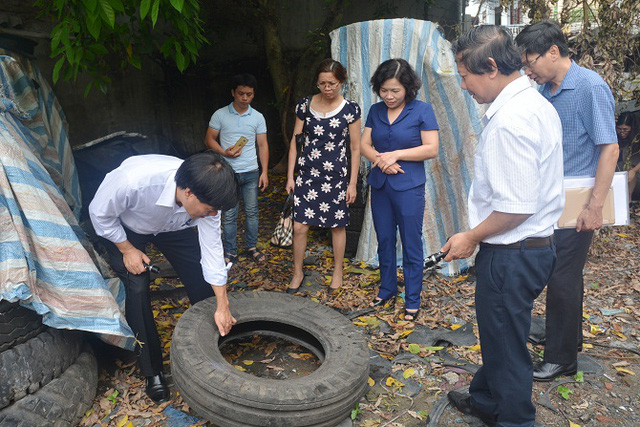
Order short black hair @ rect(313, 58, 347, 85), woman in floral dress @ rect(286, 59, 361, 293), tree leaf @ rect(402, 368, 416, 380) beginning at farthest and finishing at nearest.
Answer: woman in floral dress @ rect(286, 59, 361, 293), short black hair @ rect(313, 58, 347, 85), tree leaf @ rect(402, 368, 416, 380)

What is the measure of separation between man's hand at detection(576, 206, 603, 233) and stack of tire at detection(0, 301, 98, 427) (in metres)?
3.05

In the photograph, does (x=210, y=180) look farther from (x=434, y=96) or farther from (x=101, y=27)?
(x=434, y=96)

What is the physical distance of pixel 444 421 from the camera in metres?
2.95

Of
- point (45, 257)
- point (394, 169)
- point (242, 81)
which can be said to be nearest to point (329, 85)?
point (394, 169)

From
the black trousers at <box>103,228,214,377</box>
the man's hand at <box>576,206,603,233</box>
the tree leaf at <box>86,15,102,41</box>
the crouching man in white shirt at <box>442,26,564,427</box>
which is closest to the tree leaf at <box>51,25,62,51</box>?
the tree leaf at <box>86,15,102,41</box>

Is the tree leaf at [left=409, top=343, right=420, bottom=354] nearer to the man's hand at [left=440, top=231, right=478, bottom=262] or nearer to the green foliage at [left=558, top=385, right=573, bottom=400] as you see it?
the green foliage at [left=558, top=385, right=573, bottom=400]

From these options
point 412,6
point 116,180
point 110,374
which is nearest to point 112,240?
point 116,180

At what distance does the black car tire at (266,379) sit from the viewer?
2582 millimetres

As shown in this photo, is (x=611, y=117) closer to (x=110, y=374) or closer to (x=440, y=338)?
(x=440, y=338)

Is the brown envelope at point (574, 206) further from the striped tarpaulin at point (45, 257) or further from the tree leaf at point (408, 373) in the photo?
the striped tarpaulin at point (45, 257)

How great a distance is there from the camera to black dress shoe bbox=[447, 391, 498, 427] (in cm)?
285

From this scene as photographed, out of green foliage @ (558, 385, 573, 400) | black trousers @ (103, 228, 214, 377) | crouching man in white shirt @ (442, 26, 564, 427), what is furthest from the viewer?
green foliage @ (558, 385, 573, 400)

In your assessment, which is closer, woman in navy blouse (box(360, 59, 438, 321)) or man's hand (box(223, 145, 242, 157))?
woman in navy blouse (box(360, 59, 438, 321))

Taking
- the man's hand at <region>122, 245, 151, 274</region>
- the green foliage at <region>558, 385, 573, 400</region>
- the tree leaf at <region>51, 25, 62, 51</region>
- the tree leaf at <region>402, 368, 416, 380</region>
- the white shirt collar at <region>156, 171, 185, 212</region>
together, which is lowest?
the green foliage at <region>558, 385, 573, 400</region>
